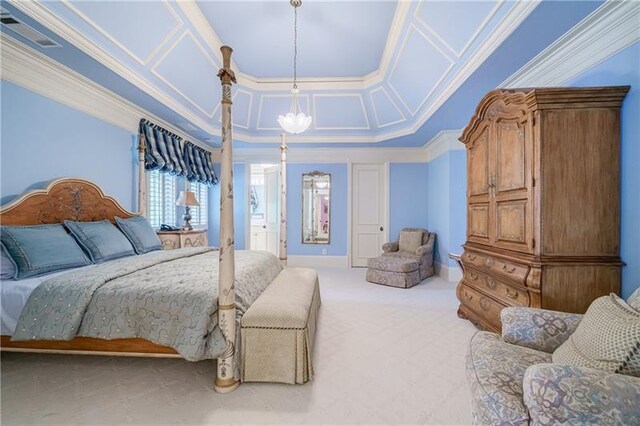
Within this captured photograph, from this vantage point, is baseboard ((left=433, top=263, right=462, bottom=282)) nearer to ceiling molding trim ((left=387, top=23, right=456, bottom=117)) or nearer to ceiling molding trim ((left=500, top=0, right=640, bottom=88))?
ceiling molding trim ((left=387, top=23, right=456, bottom=117))

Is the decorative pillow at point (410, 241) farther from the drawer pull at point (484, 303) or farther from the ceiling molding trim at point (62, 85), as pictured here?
the ceiling molding trim at point (62, 85)

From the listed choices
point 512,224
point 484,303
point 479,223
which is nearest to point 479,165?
point 479,223

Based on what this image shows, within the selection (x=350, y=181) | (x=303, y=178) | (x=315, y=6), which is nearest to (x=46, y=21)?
(x=315, y=6)

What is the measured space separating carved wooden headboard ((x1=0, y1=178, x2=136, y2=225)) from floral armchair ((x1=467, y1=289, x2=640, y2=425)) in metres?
→ 3.63

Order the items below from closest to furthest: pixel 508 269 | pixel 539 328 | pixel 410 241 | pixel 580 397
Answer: pixel 580 397 → pixel 539 328 → pixel 508 269 → pixel 410 241

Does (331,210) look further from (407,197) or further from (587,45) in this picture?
(587,45)

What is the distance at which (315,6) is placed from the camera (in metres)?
2.88

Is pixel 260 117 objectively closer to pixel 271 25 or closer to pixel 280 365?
pixel 271 25

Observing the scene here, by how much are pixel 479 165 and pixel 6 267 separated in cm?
417

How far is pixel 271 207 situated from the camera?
6785mm

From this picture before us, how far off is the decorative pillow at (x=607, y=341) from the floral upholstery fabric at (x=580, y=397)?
0.52 feet

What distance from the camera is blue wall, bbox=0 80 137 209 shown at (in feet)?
8.12

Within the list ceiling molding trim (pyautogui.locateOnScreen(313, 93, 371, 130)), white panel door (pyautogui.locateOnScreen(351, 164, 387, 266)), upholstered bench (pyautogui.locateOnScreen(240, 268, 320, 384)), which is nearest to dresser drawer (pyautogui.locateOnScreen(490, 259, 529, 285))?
upholstered bench (pyautogui.locateOnScreen(240, 268, 320, 384))

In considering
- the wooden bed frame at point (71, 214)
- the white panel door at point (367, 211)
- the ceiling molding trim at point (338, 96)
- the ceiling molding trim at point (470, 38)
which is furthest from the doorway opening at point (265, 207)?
the ceiling molding trim at point (470, 38)
